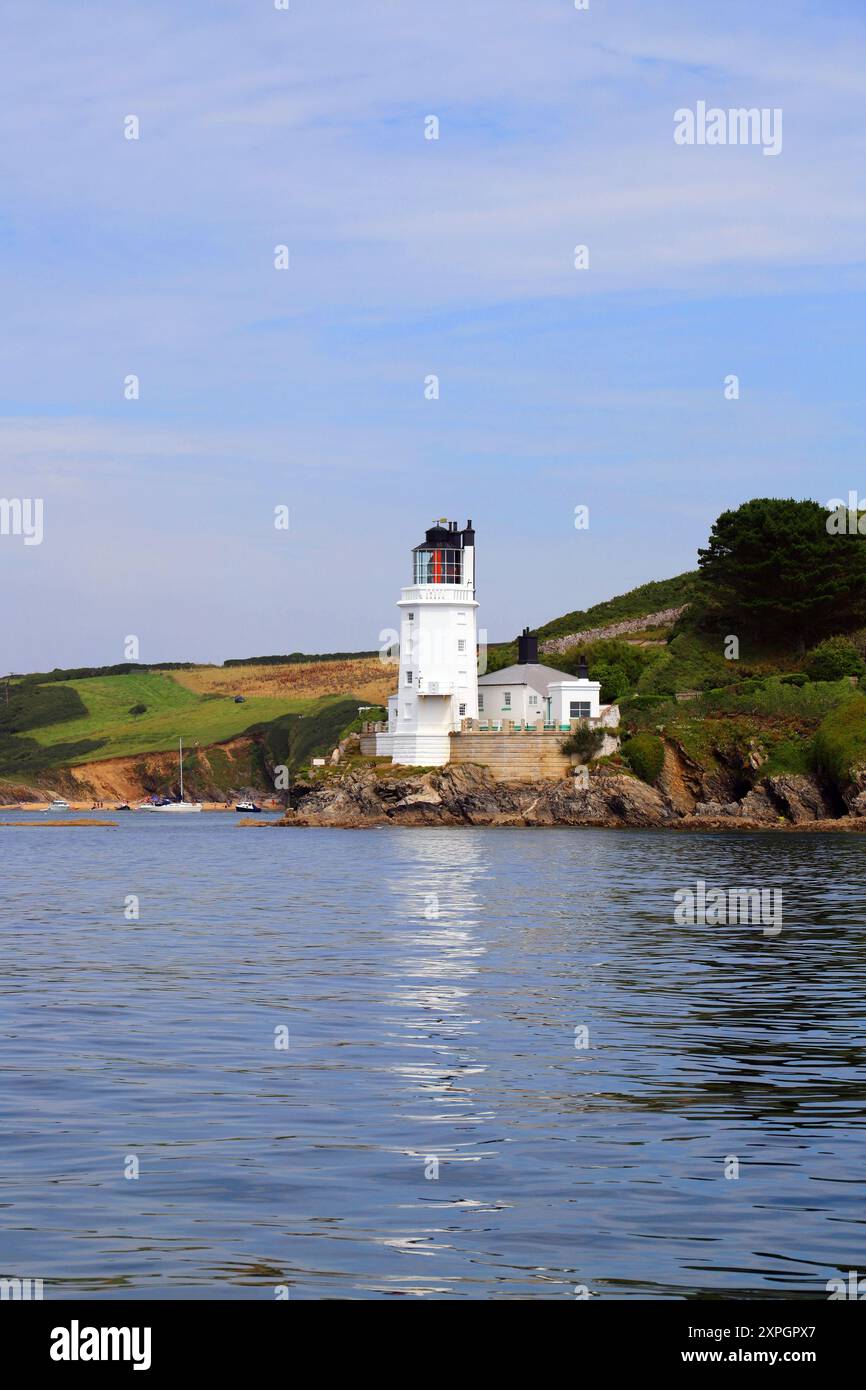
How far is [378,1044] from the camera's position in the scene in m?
25.0

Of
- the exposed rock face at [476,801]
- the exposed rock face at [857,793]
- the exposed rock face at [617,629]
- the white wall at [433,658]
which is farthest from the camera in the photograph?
the exposed rock face at [617,629]

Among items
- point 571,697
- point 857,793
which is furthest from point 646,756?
point 857,793

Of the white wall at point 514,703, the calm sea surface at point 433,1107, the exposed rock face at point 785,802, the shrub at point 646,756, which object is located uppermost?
the white wall at point 514,703

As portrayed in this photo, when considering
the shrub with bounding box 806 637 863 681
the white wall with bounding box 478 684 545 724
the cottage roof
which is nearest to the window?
Answer: the cottage roof

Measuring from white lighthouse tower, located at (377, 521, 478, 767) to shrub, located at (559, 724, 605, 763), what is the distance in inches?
351

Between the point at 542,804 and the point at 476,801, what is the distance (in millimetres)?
4892

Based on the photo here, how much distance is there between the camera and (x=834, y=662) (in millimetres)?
119562

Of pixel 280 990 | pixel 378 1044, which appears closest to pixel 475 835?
pixel 280 990

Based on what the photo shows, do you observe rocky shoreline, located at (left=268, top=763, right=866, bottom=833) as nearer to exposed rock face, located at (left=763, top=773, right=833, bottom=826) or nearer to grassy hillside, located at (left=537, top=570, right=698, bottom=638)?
exposed rock face, located at (left=763, top=773, right=833, bottom=826)

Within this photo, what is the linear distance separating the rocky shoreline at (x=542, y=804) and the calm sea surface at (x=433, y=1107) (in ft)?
203

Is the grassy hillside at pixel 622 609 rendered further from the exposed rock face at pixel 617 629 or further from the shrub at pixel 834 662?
the shrub at pixel 834 662

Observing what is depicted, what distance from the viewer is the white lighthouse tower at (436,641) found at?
12131 centimetres

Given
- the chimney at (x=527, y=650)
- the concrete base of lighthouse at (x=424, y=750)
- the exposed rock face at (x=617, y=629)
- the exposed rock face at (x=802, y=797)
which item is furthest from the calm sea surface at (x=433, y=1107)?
the exposed rock face at (x=617, y=629)
